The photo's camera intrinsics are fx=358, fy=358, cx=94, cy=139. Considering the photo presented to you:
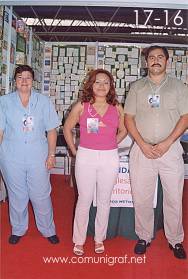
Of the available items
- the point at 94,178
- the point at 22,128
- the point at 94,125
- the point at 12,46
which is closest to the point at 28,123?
the point at 22,128

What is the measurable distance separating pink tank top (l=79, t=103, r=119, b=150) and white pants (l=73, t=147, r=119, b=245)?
4cm

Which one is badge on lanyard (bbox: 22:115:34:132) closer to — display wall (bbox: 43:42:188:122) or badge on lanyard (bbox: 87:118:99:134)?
badge on lanyard (bbox: 87:118:99:134)

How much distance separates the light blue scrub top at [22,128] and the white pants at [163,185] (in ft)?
2.32

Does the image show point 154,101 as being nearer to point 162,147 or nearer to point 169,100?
point 169,100

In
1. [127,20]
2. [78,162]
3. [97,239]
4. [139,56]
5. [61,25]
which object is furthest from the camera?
[61,25]

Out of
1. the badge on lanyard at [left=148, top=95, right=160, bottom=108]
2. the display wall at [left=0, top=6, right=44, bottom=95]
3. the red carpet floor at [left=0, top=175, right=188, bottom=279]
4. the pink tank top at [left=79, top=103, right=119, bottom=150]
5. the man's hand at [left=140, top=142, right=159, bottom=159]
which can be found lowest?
the red carpet floor at [left=0, top=175, right=188, bottom=279]

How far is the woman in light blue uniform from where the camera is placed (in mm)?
2643

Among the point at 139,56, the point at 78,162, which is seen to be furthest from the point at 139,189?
the point at 139,56

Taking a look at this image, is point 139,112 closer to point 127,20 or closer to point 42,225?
point 42,225

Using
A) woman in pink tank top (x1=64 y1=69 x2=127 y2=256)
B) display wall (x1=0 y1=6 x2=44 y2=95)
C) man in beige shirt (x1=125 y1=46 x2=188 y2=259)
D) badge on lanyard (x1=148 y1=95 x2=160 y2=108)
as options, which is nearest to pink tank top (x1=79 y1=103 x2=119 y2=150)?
woman in pink tank top (x1=64 y1=69 x2=127 y2=256)

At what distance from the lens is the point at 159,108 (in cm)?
256

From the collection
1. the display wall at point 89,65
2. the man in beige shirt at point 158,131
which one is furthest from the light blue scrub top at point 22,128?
the display wall at point 89,65

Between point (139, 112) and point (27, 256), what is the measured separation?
1.34m

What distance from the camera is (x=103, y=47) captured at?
17.3 feet
